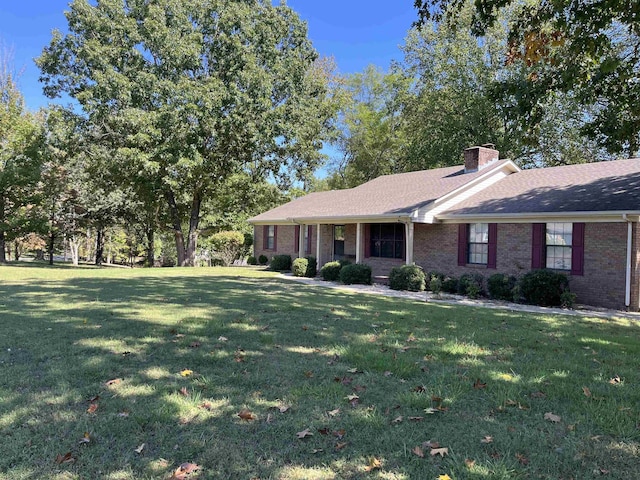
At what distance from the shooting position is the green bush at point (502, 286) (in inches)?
458

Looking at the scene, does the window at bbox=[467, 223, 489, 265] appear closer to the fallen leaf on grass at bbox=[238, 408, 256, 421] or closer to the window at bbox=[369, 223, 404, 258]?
the window at bbox=[369, 223, 404, 258]

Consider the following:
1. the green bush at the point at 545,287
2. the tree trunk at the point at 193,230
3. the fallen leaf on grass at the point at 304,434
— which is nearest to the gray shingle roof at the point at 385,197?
the green bush at the point at 545,287

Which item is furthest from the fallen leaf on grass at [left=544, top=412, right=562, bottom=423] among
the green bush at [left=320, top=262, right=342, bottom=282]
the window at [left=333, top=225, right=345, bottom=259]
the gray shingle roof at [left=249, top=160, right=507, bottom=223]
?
the window at [left=333, top=225, right=345, bottom=259]

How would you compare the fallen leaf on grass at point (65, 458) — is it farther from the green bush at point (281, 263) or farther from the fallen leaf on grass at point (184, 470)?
the green bush at point (281, 263)

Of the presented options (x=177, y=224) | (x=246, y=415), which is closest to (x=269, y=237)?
(x=177, y=224)

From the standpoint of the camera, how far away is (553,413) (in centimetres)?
346

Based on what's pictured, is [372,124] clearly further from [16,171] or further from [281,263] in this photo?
[16,171]

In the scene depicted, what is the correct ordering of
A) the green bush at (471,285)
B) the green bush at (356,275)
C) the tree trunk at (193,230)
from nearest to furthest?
the green bush at (471,285)
the green bush at (356,275)
the tree trunk at (193,230)

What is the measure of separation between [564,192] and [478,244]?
9.19 ft

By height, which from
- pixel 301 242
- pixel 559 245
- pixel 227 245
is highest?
pixel 559 245

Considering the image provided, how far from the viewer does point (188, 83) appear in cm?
2073

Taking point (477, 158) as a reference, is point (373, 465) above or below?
below

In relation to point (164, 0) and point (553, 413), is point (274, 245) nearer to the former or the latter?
point (164, 0)

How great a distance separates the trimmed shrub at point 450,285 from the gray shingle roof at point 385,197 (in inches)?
96.2
